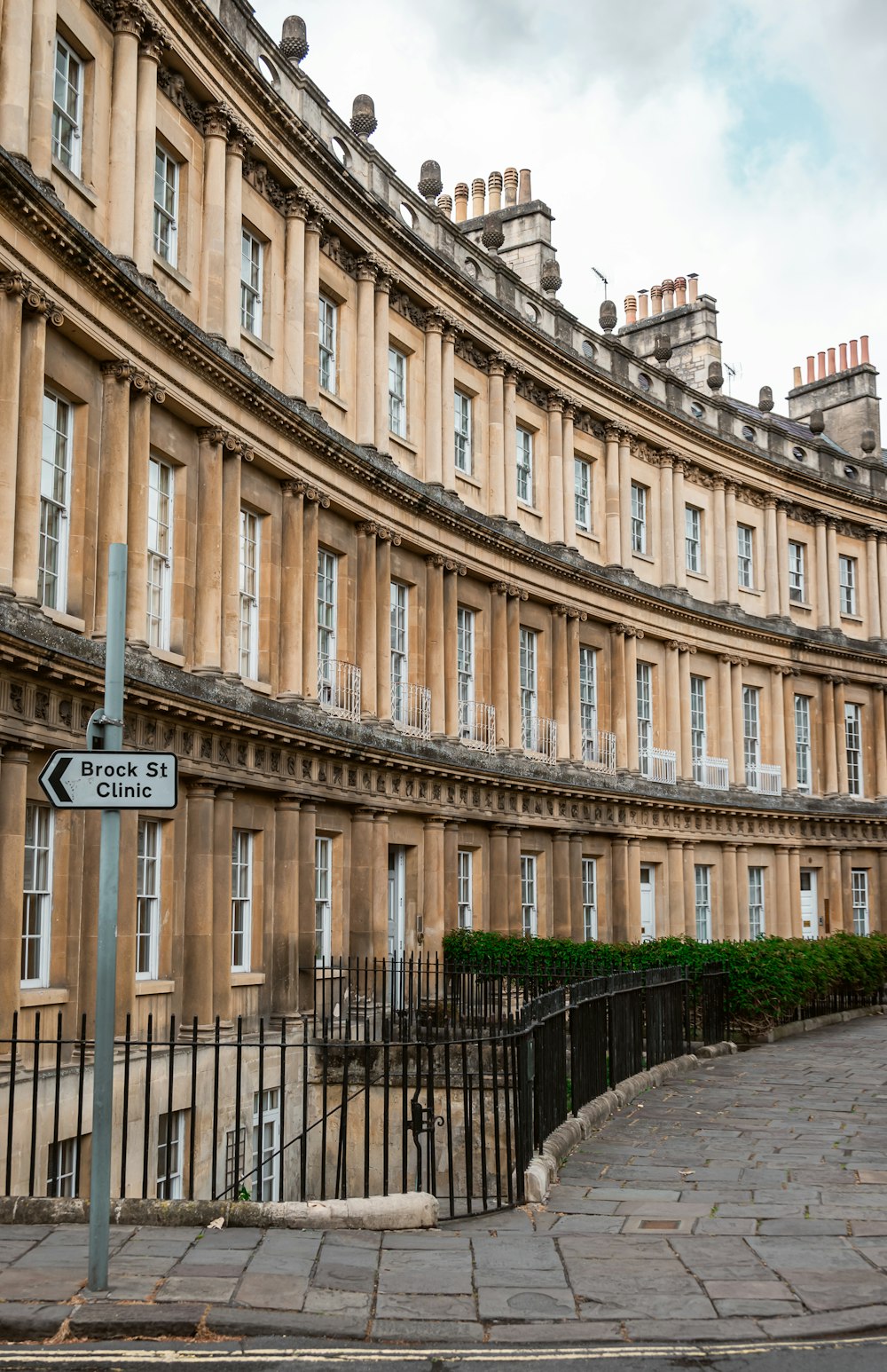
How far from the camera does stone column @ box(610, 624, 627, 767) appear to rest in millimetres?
29484

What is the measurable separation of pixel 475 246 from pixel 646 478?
7.76m

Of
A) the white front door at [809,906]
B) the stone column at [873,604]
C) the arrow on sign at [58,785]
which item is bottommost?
the white front door at [809,906]

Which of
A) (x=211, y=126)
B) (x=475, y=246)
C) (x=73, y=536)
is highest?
(x=475, y=246)

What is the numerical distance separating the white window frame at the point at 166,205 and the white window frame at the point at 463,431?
28.5 feet

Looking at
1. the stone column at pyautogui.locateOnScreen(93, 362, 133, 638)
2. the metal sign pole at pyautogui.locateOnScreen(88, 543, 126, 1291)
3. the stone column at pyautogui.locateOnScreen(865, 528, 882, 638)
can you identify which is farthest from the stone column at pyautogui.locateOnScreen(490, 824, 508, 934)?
the metal sign pole at pyautogui.locateOnScreen(88, 543, 126, 1291)

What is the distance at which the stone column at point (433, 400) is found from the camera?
2395 centimetres

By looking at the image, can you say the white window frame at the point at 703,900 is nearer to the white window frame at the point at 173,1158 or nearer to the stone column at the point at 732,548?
the stone column at the point at 732,548

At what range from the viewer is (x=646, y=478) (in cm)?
3145

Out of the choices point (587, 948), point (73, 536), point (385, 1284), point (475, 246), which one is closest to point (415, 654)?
point (587, 948)

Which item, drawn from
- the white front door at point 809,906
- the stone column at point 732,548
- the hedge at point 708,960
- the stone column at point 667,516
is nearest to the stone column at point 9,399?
the hedge at point 708,960

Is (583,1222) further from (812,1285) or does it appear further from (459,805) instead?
(459,805)

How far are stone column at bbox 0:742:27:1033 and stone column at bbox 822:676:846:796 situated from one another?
26.9 metres

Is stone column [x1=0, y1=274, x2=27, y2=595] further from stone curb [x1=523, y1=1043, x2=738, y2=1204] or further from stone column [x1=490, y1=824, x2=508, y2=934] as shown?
stone column [x1=490, y1=824, x2=508, y2=934]

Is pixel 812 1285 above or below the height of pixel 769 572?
below
